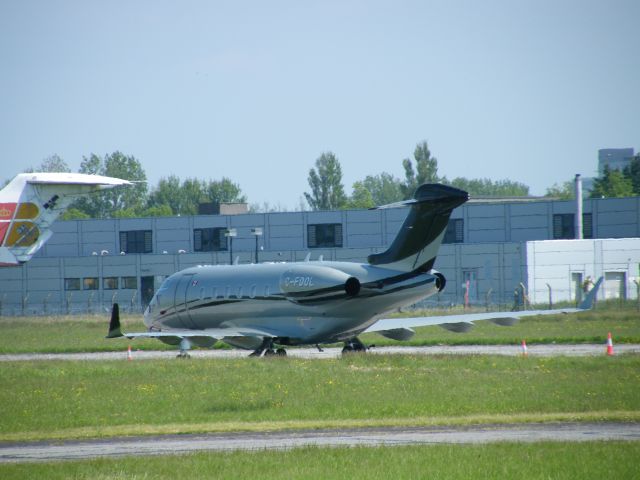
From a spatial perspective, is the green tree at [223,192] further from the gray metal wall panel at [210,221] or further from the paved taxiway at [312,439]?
the paved taxiway at [312,439]

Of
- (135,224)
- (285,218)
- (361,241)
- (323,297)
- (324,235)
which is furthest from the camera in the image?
(135,224)

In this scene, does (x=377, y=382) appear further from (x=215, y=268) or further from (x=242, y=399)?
(x=215, y=268)

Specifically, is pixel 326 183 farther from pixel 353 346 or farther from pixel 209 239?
pixel 353 346

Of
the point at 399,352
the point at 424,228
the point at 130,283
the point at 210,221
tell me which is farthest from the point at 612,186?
the point at 424,228

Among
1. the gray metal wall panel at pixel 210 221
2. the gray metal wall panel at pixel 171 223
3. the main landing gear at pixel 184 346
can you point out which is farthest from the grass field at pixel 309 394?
the gray metal wall panel at pixel 171 223

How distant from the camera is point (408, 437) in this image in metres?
20.1

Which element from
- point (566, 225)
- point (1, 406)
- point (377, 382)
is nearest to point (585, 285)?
point (566, 225)

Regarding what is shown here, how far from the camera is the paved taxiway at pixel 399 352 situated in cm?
3694

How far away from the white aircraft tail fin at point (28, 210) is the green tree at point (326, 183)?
105 meters

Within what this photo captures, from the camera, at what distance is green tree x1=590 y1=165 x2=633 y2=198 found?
429 ft

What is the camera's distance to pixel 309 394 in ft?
85.8

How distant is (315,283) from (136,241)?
1972 inches

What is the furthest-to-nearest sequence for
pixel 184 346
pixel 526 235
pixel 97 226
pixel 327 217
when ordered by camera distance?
pixel 97 226
pixel 327 217
pixel 526 235
pixel 184 346

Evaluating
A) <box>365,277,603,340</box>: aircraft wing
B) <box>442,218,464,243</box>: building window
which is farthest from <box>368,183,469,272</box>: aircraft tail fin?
<box>442,218,464,243</box>: building window
